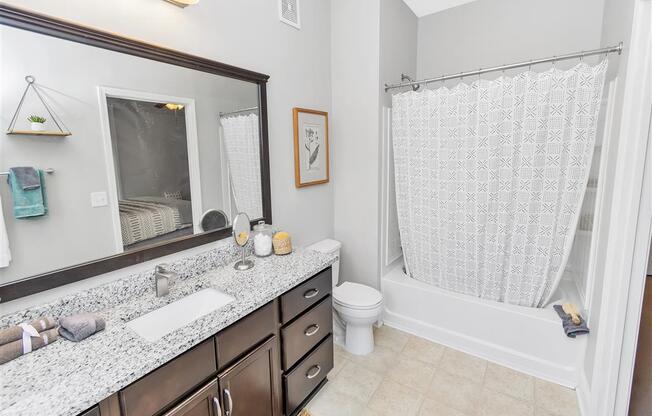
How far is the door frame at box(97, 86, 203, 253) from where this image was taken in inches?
50.4

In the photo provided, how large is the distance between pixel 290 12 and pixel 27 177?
1785mm

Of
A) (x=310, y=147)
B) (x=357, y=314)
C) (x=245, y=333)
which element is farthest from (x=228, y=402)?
(x=310, y=147)

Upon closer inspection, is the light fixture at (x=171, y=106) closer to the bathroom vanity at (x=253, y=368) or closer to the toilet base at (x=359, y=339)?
the bathroom vanity at (x=253, y=368)

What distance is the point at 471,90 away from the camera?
6.93ft

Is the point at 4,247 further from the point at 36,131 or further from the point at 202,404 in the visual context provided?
the point at 202,404

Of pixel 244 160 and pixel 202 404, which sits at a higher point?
pixel 244 160

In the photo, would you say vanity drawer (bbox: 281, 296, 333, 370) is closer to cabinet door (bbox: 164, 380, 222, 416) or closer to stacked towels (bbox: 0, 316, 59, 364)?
cabinet door (bbox: 164, 380, 222, 416)

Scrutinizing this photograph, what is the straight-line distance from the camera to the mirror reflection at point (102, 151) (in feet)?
3.54

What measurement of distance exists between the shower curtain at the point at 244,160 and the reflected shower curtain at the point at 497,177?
116 centimetres

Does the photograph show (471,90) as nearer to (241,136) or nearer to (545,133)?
(545,133)

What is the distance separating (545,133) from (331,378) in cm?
208

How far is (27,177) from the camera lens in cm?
109

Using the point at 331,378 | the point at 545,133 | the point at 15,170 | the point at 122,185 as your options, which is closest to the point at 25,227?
the point at 15,170

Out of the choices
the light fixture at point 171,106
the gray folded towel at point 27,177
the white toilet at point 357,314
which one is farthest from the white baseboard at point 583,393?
the gray folded towel at point 27,177
